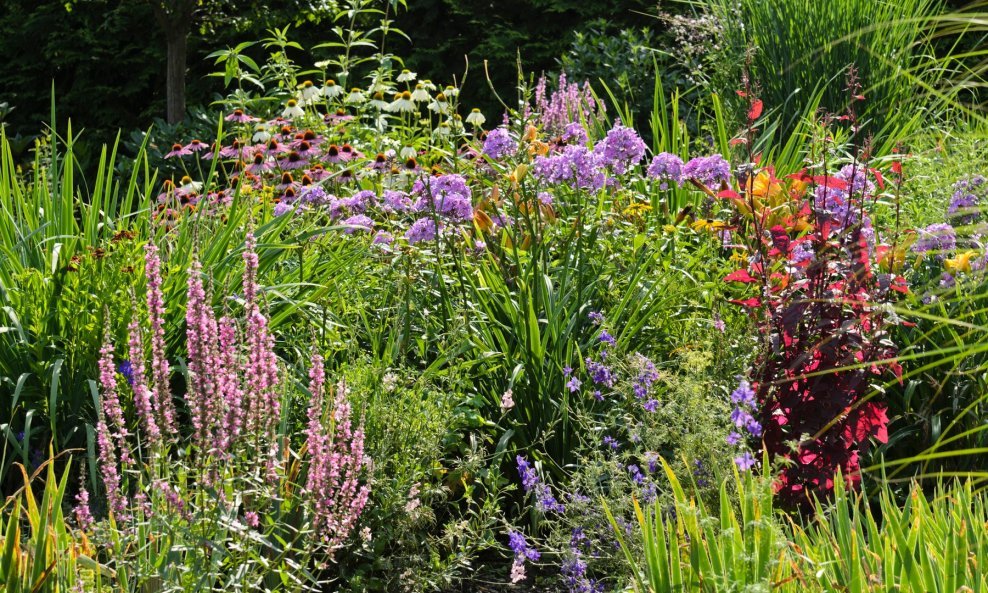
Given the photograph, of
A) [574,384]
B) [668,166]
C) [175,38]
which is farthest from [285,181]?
[175,38]

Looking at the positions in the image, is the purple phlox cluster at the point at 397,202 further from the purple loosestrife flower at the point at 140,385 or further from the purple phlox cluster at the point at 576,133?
the purple loosestrife flower at the point at 140,385

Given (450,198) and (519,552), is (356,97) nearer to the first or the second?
(450,198)

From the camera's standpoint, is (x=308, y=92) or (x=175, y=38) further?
(x=175, y=38)

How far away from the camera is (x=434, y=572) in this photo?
287cm

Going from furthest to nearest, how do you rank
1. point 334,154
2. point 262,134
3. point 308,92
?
point 308,92 < point 262,134 < point 334,154

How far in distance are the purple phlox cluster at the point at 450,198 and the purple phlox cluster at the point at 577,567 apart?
1.40 m

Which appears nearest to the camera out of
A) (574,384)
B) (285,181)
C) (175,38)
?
(574,384)

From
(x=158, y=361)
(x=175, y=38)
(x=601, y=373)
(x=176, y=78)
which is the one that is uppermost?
(x=158, y=361)

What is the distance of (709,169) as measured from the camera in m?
3.96

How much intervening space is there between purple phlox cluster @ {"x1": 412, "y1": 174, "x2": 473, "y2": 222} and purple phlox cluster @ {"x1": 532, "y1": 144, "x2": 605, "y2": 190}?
377mm

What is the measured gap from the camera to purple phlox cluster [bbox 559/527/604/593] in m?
2.67

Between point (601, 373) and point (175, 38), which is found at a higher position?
point (601, 373)

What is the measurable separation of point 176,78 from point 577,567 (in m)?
7.41

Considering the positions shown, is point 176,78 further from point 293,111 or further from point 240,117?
point 293,111
